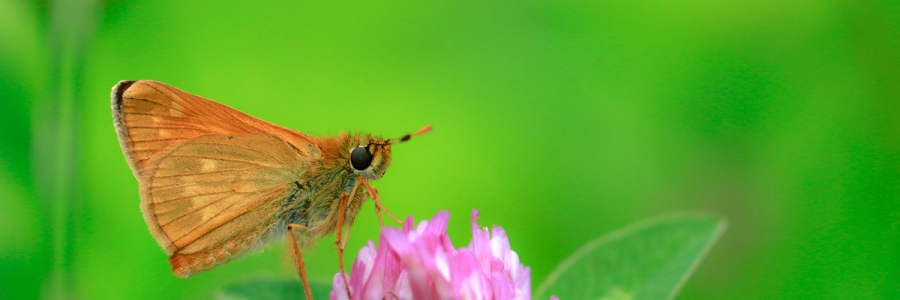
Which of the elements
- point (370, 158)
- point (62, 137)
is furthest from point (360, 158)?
point (62, 137)

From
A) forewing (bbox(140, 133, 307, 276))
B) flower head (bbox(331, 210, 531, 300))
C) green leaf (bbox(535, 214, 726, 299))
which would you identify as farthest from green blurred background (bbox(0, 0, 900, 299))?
flower head (bbox(331, 210, 531, 300))

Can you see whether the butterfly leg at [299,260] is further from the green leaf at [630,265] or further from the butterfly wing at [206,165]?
the green leaf at [630,265]

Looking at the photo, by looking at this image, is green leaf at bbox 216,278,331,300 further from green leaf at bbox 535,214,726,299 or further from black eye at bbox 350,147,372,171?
green leaf at bbox 535,214,726,299

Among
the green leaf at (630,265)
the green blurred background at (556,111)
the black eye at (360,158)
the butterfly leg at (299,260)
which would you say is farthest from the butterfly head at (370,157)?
the green blurred background at (556,111)

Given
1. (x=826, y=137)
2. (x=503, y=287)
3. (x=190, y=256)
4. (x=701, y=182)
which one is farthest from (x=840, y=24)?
(x=190, y=256)

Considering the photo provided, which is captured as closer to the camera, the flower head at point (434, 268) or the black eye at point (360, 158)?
the flower head at point (434, 268)
